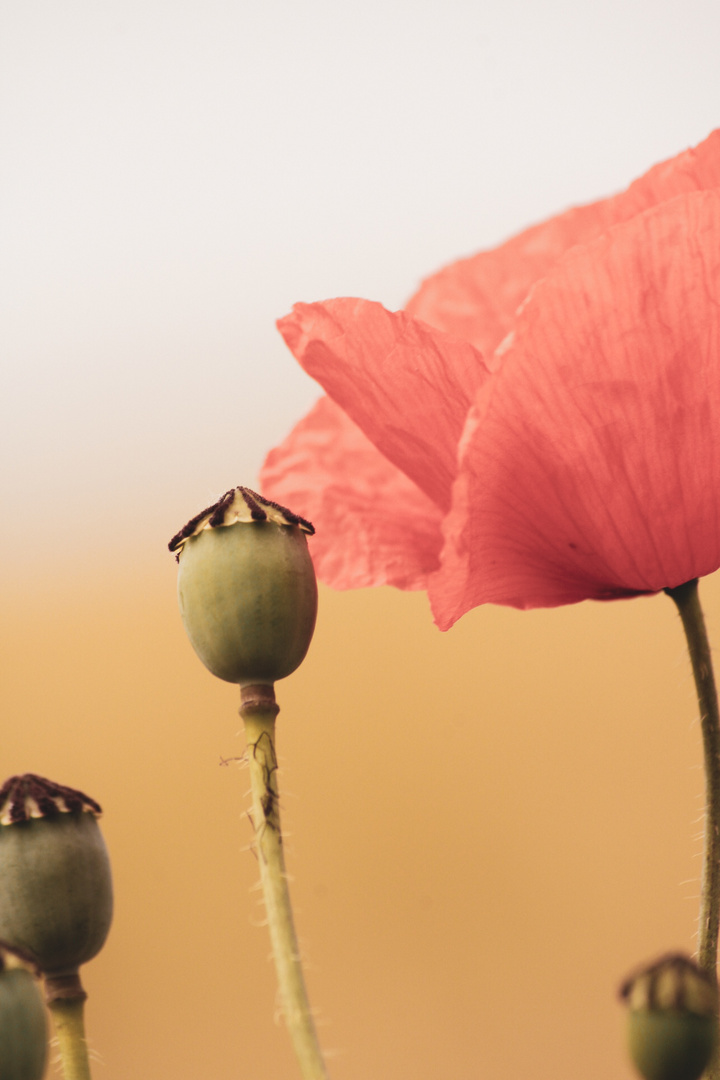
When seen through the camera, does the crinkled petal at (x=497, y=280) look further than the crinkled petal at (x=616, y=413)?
Yes

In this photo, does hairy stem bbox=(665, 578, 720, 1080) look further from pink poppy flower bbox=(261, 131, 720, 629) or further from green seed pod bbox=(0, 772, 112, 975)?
green seed pod bbox=(0, 772, 112, 975)

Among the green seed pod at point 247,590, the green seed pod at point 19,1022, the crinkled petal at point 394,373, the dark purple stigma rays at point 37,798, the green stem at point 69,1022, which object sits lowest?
the green stem at point 69,1022

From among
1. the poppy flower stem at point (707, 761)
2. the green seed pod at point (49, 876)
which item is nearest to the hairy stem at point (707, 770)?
the poppy flower stem at point (707, 761)

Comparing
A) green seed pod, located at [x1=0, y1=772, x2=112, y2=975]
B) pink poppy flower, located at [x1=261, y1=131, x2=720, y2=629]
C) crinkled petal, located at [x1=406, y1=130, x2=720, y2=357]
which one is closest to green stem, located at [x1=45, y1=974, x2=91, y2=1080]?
green seed pod, located at [x1=0, y1=772, x2=112, y2=975]

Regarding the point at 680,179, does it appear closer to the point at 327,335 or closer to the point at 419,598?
the point at 327,335

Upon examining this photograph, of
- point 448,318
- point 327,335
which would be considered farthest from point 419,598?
point 327,335

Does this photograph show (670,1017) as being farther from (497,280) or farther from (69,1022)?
(497,280)

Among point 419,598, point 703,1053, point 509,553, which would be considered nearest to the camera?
point 703,1053

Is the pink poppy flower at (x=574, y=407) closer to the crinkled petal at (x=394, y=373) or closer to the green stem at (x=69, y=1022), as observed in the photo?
the crinkled petal at (x=394, y=373)
